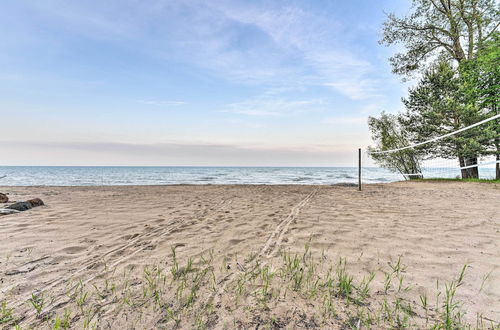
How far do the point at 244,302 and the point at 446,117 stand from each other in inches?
752

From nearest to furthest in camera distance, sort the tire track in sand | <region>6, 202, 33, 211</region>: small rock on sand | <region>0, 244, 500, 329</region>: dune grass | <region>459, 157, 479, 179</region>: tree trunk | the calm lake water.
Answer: <region>0, 244, 500, 329</region>: dune grass
the tire track in sand
<region>6, 202, 33, 211</region>: small rock on sand
<region>459, 157, 479, 179</region>: tree trunk
the calm lake water

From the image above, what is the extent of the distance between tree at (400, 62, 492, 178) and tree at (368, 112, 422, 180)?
1.52 meters

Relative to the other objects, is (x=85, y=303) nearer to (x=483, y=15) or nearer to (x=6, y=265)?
(x=6, y=265)

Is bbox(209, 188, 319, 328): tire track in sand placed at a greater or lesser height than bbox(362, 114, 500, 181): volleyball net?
lesser

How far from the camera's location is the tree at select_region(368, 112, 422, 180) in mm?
18766

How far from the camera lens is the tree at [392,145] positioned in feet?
61.6

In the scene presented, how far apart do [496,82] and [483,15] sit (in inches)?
165

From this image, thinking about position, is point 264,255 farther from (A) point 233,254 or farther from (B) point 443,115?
(B) point 443,115

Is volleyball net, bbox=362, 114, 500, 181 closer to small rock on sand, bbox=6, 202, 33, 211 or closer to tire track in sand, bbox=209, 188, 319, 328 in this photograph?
tire track in sand, bbox=209, 188, 319, 328

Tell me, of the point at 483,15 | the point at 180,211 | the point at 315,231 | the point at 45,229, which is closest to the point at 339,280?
the point at 315,231

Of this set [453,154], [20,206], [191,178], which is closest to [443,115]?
[453,154]

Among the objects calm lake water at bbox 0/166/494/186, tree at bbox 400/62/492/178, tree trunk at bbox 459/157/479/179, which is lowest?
calm lake water at bbox 0/166/494/186

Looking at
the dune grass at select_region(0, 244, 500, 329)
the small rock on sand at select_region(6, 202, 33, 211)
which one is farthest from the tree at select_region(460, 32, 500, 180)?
the small rock on sand at select_region(6, 202, 33, 211)

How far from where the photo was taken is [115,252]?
137 inches
